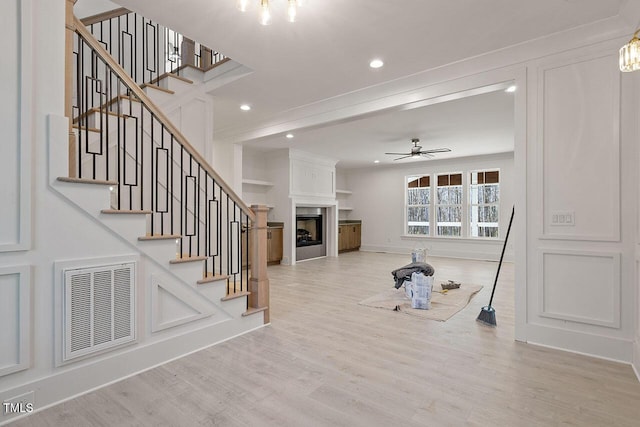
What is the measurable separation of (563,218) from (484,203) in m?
6.16

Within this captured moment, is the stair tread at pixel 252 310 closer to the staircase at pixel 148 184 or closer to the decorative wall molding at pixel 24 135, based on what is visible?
the staircase at pixel 148 184

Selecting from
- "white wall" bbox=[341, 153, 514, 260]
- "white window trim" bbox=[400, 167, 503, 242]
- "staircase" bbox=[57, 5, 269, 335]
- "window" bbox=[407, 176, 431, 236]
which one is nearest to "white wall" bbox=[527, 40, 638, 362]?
"staircase" bbox=[57, 5, 269, 335]

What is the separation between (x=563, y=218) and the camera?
2.79 metres

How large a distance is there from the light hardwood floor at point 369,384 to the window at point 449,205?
5908mm

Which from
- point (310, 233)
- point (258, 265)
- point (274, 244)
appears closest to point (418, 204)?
point (310, 233)

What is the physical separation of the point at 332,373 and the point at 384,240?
8.00 metres

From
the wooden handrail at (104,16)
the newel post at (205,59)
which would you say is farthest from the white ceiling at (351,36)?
the wooden handrail at (104,16)

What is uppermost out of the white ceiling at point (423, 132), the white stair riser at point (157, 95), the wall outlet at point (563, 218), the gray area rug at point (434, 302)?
the white ceiling at point (423, 132)

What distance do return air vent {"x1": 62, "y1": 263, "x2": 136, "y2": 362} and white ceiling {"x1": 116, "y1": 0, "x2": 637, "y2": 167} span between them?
2061 mm

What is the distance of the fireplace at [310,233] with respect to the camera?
26.7 feet

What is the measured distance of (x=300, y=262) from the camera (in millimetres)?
7727

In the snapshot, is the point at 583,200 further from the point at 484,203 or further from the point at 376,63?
the point at 484,203

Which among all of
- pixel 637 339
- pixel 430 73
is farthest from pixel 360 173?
pixel 637 339

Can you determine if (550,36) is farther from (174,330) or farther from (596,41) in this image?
(174,330)
